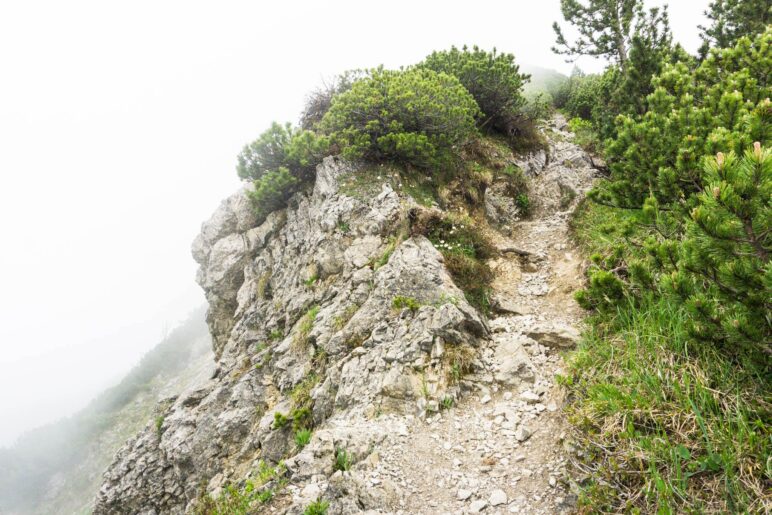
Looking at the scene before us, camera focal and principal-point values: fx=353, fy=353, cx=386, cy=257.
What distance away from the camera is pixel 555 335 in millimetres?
6500

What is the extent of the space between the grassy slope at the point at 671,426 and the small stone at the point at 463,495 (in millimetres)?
1381

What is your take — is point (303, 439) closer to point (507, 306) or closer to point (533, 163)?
point (507, 306)

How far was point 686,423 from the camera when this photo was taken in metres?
3.40

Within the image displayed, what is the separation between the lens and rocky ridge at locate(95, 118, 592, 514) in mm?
4809

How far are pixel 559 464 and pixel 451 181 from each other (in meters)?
9.15

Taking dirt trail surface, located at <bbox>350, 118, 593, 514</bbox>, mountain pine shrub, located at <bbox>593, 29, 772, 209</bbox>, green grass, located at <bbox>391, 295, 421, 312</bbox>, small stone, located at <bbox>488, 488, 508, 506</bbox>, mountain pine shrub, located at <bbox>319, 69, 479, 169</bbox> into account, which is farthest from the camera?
mountain pine shrub, located at <bbox>319, 69, 479, 169</bbox>

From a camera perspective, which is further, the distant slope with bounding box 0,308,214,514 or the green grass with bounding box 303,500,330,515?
the distant slope with bounding box 0,308,214,514

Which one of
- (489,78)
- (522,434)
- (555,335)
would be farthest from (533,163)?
(522,434)

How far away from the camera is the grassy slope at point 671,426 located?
291 centimetres

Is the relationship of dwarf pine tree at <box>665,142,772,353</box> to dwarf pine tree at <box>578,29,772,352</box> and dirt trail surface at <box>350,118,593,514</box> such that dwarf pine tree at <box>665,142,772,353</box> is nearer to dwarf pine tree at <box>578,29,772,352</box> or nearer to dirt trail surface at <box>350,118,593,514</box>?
dwarf pine tree at <box>578,29,772,352</box>

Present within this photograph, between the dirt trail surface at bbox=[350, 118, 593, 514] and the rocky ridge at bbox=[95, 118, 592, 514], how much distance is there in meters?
0.02

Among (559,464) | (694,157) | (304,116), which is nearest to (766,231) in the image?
(694,157)

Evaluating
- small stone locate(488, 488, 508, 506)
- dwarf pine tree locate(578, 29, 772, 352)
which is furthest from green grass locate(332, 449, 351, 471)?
dwarf pine tree locate(578, 29, 772, 352)

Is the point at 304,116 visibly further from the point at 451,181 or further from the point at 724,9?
the point at 724,9
